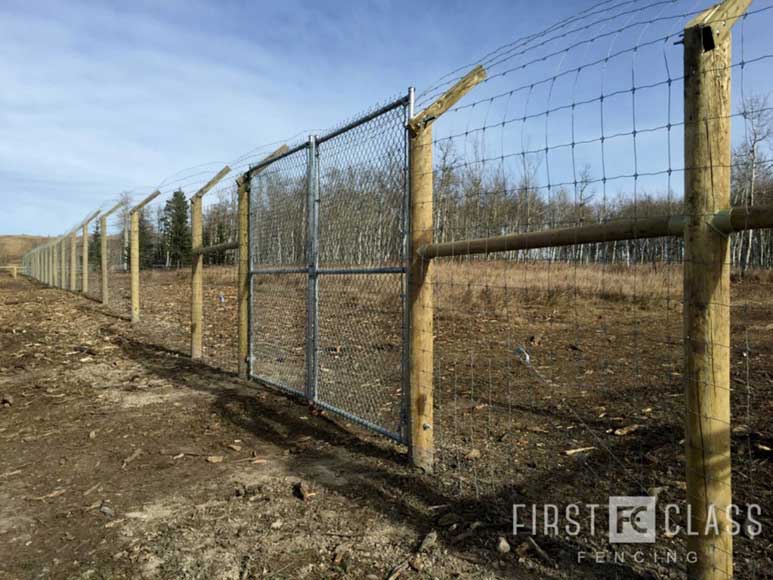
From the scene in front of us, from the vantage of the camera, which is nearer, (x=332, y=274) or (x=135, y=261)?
(x=332, y=274)

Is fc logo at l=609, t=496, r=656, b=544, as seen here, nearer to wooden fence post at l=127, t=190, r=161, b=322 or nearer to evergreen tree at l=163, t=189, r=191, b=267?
evergreen tree at l=163, t=189, r=191, b=267

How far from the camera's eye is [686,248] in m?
2.05

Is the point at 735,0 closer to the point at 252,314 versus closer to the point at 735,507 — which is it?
the point at 735,507

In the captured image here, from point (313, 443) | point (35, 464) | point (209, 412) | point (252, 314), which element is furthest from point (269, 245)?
point (35, 464)

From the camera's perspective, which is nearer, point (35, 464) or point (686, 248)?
point (686, 248)

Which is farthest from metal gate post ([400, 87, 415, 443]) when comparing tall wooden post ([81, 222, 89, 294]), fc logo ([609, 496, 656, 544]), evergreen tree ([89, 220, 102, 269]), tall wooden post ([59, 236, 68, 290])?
tall wooden post ([59, 236, 68, 290])

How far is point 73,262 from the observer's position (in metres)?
18.6

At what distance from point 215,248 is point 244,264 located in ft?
Answer: 2.31

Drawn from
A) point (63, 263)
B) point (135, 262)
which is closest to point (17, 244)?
point (63, 263)

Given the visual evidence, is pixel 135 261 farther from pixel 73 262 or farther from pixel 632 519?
pixel 632 519

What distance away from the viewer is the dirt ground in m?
2.56

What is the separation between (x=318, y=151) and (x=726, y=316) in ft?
12.3

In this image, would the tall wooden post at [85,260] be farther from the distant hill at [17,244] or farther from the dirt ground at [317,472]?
the distant hill at [17,244]

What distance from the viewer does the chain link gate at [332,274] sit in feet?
12.8
